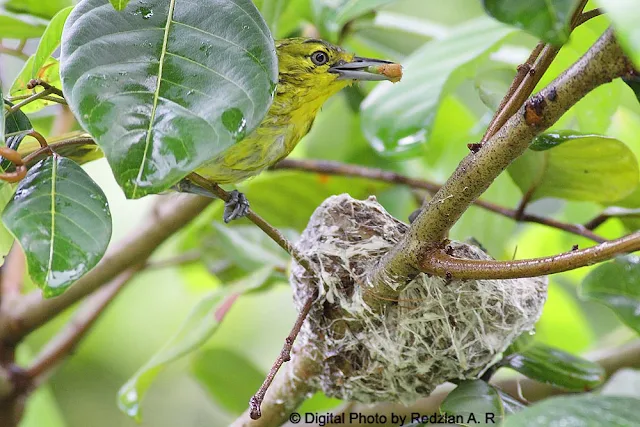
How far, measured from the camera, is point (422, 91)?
1.95 meters

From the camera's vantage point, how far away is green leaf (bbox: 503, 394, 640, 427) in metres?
0.96

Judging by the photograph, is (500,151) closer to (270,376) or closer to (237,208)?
(270,376)

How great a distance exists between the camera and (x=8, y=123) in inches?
47.4

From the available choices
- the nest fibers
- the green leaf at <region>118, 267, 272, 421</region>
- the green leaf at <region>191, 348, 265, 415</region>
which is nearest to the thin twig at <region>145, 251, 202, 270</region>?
the green leaf at <region>191, 348, 265, 415</region>

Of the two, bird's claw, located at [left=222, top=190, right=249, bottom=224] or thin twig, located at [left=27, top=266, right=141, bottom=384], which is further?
thin twig, located at [left=27, top=266, right=141, bottom=384]

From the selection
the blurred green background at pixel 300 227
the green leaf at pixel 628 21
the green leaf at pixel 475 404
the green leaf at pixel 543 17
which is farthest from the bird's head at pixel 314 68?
the green leaf at pixel 628 21

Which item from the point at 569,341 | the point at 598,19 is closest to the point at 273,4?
the point at 598,19

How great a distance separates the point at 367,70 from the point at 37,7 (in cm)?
93

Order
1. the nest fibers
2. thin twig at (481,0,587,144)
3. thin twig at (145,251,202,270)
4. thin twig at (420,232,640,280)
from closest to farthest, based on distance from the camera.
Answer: thin twig at (420,232,640,280) → thin twig at (481,0,587,144) → the nest fibers → thin twig at (145,251,202,270)

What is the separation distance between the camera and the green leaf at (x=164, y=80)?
96 cm

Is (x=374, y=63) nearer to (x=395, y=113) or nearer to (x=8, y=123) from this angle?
(x=395, y=113)

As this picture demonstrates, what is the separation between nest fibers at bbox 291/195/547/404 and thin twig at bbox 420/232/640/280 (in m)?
0.37

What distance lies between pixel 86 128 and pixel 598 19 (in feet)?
3.78

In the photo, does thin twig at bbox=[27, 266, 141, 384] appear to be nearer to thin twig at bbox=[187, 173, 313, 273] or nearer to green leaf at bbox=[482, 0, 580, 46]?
thin twig at bbox=[187, 173, 313, 273]
